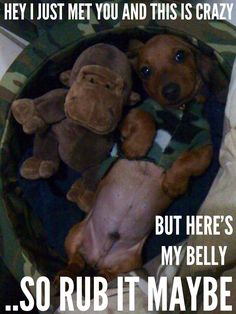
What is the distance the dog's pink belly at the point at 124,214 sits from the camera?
1.15m

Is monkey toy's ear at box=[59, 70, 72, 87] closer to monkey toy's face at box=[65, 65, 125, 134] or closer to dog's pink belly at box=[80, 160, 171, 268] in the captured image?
monkey toy's face at box=[65, 65, 125, 134]

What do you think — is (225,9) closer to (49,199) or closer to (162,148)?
(162,148)

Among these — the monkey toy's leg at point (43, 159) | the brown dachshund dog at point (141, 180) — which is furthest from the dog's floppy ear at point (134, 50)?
the monkey toy's leg at point (43, 159)

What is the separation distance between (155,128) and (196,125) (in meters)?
0.08

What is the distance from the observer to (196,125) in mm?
1196

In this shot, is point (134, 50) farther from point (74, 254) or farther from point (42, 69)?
point (74, 254)

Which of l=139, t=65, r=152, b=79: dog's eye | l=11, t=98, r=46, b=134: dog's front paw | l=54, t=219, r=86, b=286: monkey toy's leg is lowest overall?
l=54, t=219, r=86, b=286: monkey toy's leg

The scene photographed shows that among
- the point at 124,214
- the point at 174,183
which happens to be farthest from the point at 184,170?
the point at 124,214

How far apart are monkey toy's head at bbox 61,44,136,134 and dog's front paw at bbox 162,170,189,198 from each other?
0.13 metres

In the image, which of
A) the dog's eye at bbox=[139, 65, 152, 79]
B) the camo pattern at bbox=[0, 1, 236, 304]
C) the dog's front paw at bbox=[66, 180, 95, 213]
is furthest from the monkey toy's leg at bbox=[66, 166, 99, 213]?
the dog's eye at bbox=[139, 65, 152, 79]

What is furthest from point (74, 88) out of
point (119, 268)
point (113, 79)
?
point (119, 268)

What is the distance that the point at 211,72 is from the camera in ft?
3.84

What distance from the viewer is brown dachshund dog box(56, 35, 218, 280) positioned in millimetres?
1131

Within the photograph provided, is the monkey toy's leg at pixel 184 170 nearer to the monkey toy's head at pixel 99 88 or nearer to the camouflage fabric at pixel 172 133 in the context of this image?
the camouflage fabric at pixel 172 133
